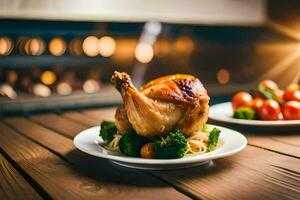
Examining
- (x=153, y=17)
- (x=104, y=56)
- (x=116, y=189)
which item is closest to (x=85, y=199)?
→ (x=116, y=189)

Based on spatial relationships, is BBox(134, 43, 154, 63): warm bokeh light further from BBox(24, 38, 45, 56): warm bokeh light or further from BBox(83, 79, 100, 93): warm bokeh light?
BBox(24, 38, 45, 56): warm bokeh light

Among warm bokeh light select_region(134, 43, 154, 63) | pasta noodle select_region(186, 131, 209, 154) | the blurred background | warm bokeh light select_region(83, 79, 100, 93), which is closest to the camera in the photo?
pasta noodle select_region(186, 131, 209, 154)

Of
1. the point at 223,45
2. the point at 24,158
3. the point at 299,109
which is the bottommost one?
the point at 24,158

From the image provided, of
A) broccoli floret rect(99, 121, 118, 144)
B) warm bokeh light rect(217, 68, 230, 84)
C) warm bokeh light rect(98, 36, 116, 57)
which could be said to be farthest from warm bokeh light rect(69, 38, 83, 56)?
broccoli floret rect(99, 121, 118, 144)

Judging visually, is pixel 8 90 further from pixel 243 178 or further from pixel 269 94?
pixel 243 178

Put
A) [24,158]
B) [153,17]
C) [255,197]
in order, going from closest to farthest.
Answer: [255,197], [24,158], [153,17]

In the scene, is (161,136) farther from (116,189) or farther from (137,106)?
(116,189)

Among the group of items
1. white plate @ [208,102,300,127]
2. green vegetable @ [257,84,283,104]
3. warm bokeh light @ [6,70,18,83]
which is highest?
green vegetable @ [257,84,283,104]

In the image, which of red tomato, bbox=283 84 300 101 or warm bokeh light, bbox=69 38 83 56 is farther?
warm bokeh light, bbox=69 38 83 56
